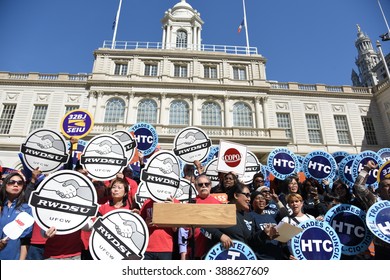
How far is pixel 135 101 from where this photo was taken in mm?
21000

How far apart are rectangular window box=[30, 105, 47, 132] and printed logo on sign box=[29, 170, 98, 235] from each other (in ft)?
68.4

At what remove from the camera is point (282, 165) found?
692 cm

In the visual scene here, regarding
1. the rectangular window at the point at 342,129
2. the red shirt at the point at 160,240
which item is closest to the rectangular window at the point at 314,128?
the rectangular window at the point at 342,129

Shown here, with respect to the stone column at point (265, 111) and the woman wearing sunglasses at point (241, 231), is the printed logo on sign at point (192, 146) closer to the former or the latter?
the woman wearing sunglasses at point (241, 231)

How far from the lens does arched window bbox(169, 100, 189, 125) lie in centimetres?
2077

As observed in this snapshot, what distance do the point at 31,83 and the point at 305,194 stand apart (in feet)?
80.7

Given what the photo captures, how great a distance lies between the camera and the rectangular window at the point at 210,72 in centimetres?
2316

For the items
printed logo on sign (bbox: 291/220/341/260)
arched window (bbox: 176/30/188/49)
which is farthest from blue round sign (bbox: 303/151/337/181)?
arched window (bbox: 176/30/188/49)

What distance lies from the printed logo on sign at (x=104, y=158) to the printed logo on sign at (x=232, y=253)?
2.24m

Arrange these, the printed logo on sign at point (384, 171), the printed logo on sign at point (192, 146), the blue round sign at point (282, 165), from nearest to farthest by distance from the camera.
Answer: the printed logo on sign at point (384, 171)
the printed logo on sign at point (192, 146)
the blue round sign at point (282, 165)

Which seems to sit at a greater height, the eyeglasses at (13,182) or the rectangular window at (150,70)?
the rectangular window at (150,70)

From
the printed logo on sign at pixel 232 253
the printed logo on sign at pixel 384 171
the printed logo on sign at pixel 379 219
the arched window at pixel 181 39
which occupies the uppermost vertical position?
the arched window at pixel 181 39

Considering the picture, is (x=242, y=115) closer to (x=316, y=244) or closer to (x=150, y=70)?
(x=150, y=70)
